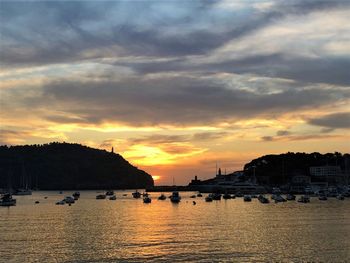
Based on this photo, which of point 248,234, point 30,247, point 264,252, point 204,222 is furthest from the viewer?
point 204,222

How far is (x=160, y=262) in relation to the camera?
5297cm

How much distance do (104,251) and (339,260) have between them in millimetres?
25917

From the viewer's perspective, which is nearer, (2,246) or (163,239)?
(2,246)

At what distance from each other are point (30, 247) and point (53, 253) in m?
6.12

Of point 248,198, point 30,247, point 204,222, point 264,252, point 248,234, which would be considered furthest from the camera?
point 248,198

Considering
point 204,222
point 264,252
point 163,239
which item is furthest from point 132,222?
point 264,252

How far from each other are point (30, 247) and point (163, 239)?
17.4 metres

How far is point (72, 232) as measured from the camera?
273 ft

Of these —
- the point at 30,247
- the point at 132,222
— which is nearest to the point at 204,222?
the point at 132,222

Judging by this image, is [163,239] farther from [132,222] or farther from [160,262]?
[132,222]

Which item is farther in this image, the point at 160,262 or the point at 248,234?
the point at 248,234

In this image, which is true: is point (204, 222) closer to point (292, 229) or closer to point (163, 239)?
point (292, 229)

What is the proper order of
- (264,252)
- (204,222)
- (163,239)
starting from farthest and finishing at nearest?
(204,222) → (163,239) → (264,252)

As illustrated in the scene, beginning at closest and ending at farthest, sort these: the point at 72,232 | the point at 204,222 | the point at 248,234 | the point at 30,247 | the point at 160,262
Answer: the point at 160,262
the point at 30,247
the point at 248,234
the point at 72,232
the point at 204,222
